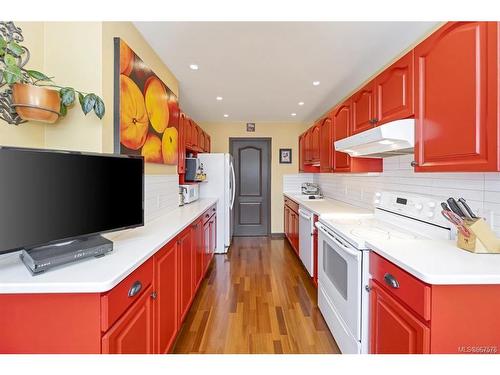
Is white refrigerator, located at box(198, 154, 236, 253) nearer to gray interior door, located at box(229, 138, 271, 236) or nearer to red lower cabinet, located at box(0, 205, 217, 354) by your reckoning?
gray interior door, located at box(229, 138, 271, 236)

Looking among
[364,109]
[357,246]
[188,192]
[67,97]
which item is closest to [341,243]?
[357,246]

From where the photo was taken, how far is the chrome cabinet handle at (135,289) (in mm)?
1102

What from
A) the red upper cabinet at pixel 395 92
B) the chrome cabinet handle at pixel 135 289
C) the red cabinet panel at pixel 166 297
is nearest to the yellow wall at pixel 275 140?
the red upper cabinet at pixel 395 92

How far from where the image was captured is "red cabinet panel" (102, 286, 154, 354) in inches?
37.9

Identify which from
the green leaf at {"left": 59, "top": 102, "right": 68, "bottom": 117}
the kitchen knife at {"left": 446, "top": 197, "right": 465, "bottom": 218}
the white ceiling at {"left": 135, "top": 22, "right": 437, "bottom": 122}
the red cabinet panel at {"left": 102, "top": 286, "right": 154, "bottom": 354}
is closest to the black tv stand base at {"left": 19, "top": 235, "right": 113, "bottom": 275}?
the red cabinet panel at {"left": 102, "top": 286, "right": 154, "bottom": 354}

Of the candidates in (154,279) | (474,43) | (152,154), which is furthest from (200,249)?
(474,43)

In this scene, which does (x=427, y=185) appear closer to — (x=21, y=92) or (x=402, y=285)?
(x=402, y=285)

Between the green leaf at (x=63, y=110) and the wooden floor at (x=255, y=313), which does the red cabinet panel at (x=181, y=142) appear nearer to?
the wooden floor at (x=255, y=313)

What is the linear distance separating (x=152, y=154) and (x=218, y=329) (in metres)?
1.58

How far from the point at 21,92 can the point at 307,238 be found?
2765 mm

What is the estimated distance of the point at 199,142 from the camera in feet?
13.6

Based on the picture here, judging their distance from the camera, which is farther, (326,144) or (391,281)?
(326,144)

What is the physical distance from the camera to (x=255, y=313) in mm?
2314
